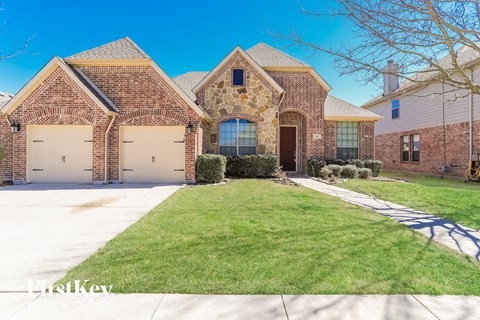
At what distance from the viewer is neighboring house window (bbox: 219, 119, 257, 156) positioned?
13.2 meters

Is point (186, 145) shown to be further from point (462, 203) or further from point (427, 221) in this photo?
point (462, 203)

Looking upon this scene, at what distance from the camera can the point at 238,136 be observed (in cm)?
1323

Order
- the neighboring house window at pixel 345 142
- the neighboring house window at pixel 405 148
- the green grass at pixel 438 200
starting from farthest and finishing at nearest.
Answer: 1. the neighboring house window at pixel 405 148
2. the neighboring house window at pixel 345 142
3. the green grass at pixel 438 200

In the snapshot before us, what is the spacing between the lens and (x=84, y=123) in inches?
403

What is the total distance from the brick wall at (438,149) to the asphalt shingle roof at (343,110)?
456 cm

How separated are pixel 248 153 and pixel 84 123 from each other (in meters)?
7.54

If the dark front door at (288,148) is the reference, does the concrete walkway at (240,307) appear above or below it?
below

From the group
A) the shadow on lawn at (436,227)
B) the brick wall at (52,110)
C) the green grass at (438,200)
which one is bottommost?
the shadow on lawn at (436,227)

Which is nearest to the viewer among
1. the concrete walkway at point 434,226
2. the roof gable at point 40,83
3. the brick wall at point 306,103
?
the concrete walkway at point 434,226

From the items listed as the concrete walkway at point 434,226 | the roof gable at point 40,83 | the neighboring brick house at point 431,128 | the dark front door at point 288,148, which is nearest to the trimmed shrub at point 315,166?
the dark front door at point 288,148

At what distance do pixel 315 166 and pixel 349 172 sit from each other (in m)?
1.75

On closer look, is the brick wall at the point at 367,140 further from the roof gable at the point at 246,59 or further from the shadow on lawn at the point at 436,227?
the shadow on lawn at the point at 436,227

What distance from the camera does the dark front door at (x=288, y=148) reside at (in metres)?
15.4

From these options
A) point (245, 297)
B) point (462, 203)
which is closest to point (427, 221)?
point (462, 203)
